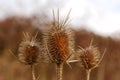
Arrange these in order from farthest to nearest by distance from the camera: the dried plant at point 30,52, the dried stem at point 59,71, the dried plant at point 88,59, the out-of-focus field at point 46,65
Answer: the out-of-focus field at point 46,65, the dried plant at point 88,59, the dried plant at point 30,52, the dried stem at point 59,71

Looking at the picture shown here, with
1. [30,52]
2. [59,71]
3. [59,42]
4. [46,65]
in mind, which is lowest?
[46,65]

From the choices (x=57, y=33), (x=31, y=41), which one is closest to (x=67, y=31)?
(x=57, y=33)

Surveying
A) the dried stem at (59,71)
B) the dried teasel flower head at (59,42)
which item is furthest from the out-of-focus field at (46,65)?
the dried stem at (59,71)

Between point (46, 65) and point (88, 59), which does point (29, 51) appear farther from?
point (46, 65)

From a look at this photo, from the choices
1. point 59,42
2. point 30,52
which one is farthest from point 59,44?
point 30,52

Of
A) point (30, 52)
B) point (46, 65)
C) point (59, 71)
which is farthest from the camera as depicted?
point (46, 65)

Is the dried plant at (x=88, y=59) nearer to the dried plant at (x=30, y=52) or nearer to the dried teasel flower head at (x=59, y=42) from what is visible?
the dried teasel flower head at (x=59, y=42)

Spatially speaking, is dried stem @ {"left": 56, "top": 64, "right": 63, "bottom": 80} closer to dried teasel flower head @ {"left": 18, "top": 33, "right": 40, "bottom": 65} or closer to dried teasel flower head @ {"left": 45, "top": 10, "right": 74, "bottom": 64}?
dried teasel flower head @ {"left": 45, "top": 10, "right": 74, "bottom": 64}

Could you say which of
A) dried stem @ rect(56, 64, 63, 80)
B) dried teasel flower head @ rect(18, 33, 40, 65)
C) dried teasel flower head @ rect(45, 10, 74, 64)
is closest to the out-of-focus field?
dried teasel flower head @ rect(18, 33, 40, 65)
